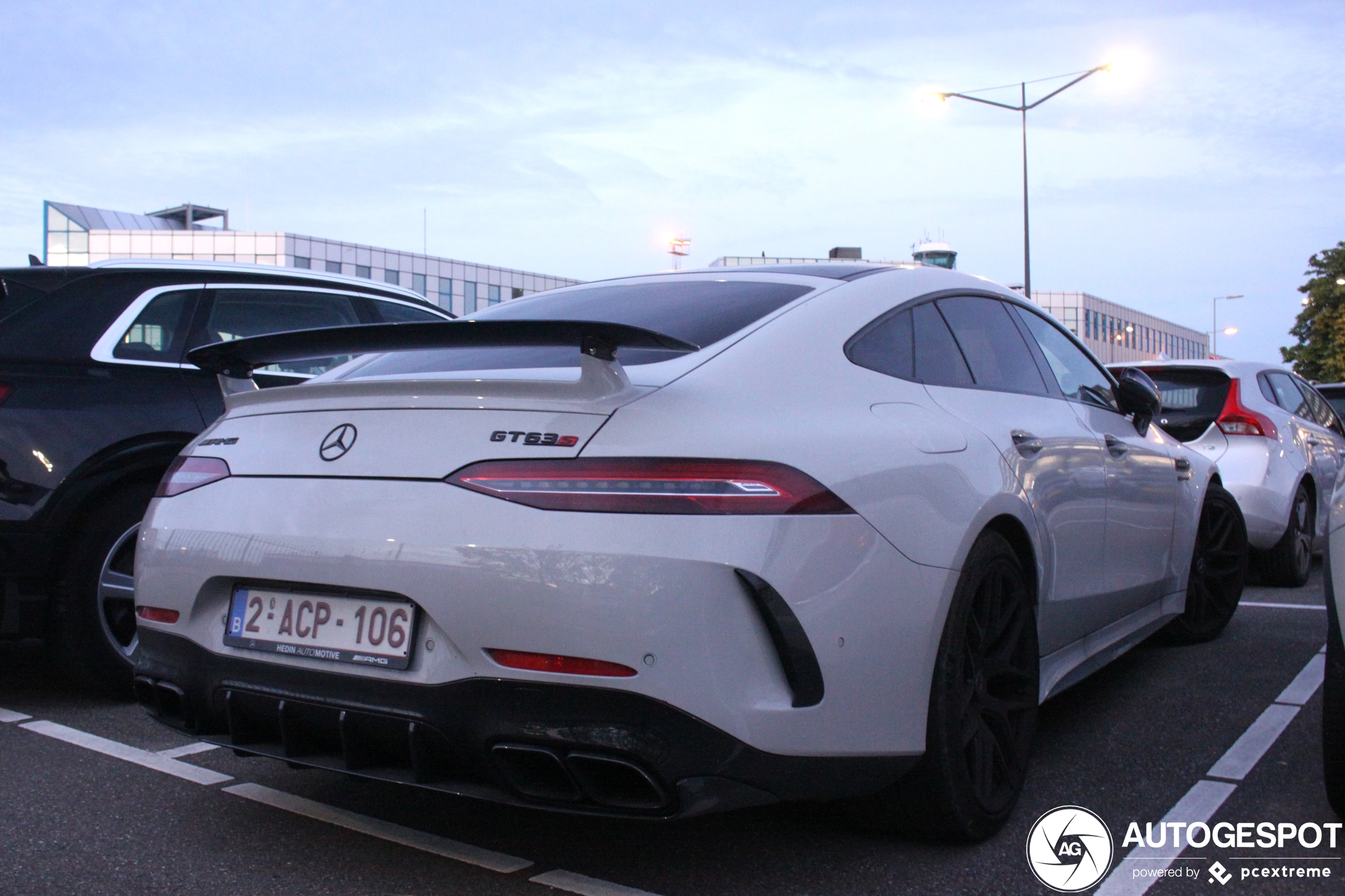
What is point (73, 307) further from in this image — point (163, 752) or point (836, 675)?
point (836, 675)

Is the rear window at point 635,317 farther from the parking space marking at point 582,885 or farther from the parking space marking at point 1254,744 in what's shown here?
the parking space marking at point 1254,744

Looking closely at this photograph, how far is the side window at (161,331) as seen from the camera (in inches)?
179

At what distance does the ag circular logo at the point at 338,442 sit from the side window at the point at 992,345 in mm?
1694

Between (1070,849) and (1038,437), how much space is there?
114 cm

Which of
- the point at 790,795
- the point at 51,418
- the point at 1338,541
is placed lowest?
the point at 790,795

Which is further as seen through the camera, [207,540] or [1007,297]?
[1007,297]

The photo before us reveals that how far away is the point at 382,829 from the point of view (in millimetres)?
3076

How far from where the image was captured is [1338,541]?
3.01 m

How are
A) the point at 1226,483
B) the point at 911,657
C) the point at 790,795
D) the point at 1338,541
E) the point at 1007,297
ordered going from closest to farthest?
1. the point at 790,795
2. the point at 911,657
3. the point at 1338,541
4. the point at 1007,297
5. the point at 1226,483

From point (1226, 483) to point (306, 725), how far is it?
5879mm

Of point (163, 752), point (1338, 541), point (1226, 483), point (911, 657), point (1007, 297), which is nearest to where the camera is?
point (911, 657)

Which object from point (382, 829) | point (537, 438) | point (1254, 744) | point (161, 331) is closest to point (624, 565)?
point (537, 438)

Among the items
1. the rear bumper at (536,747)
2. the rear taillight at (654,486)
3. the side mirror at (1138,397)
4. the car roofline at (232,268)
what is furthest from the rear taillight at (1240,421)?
the rear taillight at (654,486)

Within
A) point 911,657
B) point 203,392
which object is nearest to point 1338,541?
point 911,657
